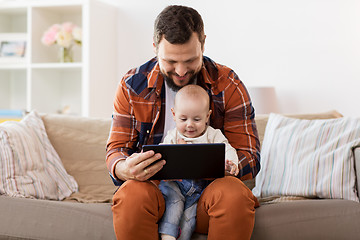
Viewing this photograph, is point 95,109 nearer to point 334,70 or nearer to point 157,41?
point 334,70

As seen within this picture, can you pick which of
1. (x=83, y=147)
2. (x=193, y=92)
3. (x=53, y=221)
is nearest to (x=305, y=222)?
(x=193, y=92)

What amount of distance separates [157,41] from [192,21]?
15cm

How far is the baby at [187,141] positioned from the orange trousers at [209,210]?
0.24 ft

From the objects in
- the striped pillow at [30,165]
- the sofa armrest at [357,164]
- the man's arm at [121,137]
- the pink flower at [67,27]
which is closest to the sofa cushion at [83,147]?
the striped pillow at [30,165]

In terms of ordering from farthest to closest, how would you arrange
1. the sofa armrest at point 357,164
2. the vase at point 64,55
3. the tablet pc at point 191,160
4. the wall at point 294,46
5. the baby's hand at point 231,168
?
the vase at point 64,55
the wall at point 294,46
the sofa armrest at point 357,164
the baby's hand at point 231,168
the tablet pc at point 191,160

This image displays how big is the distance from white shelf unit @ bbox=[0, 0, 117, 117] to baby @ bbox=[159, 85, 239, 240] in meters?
2.03

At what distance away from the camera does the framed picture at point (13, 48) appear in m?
4.03

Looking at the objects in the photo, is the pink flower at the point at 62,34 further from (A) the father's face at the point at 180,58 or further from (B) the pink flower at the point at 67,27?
(A) the father's face at the point at 180,58

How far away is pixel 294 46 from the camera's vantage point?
365cm

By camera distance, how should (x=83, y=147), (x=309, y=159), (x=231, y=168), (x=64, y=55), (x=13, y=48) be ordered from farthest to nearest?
(x=13, y=48) < (x=64, y=55) < (x=83, y=147) < (x=309, y=159) < (x=231, y=168)

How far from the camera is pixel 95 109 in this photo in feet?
12.4

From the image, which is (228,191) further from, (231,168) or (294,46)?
(294,46)

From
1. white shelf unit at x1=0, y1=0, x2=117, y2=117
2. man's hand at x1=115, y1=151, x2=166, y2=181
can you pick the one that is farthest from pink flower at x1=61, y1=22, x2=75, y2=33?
man's hand at x1=115, y1=151, x2=166, y2=181

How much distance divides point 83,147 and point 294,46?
1878mm
